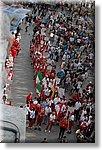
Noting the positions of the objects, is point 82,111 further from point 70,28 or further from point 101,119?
point 70,28

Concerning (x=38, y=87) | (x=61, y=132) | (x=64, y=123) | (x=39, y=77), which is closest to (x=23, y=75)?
(x=38, y=87)

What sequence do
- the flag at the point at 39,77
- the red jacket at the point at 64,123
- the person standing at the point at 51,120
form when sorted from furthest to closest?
the flag at the point at 39,77 < the red jacket at the point at 64,123 < the person standing at the point at 51,120

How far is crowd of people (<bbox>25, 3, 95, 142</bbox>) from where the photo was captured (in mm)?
8289

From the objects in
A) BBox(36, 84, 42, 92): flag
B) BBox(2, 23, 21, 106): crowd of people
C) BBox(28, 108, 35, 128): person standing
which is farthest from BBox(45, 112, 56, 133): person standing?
BBox(2, 23, 21, 106): crowd of people

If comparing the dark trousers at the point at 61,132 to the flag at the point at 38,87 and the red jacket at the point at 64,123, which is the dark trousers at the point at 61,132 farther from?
the flag at the point at 38,87

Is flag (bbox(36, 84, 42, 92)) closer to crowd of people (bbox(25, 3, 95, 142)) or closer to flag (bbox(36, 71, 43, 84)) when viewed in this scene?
crowd of people (bbox(25, 3, 95, 142))

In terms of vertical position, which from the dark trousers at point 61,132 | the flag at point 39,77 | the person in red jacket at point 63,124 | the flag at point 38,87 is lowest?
the dark trousers at point 61,132

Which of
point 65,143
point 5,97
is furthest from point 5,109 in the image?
point 65,143

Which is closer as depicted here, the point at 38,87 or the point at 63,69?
the point at 38,87

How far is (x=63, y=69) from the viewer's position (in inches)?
363

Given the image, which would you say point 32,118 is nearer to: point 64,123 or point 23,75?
point 64,123

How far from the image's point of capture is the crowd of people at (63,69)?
326 inches

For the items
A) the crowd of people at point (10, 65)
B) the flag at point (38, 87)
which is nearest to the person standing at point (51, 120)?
the flag at point (38, 87)

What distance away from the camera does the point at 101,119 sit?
807 cm
